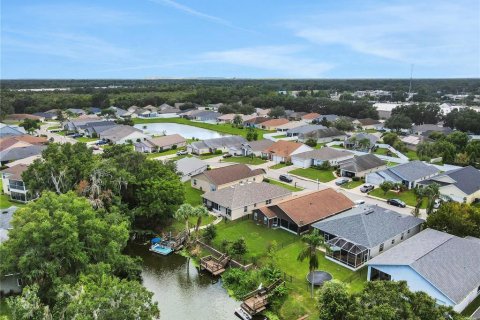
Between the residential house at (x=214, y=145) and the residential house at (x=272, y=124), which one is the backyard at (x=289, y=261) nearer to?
the residential house at (x=214, y=145)

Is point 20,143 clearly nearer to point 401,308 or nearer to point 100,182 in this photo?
point 100,182

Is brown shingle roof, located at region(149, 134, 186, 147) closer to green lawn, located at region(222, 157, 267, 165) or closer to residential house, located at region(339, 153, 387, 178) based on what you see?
green lawn, located at region(222, 157, 267, 165)

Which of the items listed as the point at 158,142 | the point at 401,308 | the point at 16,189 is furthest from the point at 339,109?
the point at 401,308

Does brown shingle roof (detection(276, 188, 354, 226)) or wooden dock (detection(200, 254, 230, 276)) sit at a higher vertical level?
brown shingle roof (detection(276, 188, 354, 226))

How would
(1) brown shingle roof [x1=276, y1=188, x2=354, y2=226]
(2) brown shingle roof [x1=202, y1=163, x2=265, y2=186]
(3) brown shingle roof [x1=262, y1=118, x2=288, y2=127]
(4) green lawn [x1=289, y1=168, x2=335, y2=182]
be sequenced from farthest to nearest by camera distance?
(3) brown shingle roof [x1=262, y1=118, x2=288, y2=127], (4) green lawn [x1=289, y1=168, x2=335, y2=182], (2) brown shingle roof [x1=202, y1=163, x2=265, y2=186], (1) brown shingle roof [x1=276, y1=188, x2=354, y2=226]

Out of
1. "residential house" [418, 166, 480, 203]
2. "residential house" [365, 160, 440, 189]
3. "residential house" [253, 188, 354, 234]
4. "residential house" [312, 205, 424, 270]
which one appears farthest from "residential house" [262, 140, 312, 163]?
"residential house" [312, 205, 424, 270]

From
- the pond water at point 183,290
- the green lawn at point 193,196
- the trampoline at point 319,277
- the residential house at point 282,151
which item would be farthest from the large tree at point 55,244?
the residential house at point 282,151

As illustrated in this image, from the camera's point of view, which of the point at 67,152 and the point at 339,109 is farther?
the point at 339,109
